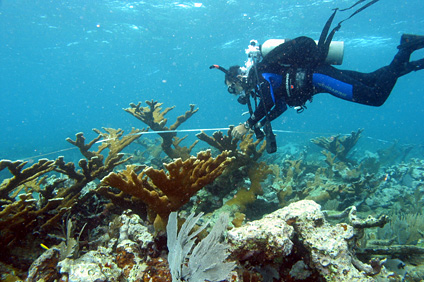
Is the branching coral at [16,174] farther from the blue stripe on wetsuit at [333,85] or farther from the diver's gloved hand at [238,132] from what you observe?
the blue stripe on wetsuit at [333,85]

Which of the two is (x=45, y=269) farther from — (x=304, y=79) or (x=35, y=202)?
(x=304, y=79)

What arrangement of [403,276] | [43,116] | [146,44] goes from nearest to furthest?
[403,276] → [146,44] → [43,116]

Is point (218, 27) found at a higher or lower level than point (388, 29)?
higher

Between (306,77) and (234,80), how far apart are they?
1.54 m

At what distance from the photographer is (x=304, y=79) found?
177 inches

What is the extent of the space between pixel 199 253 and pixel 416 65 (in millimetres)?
5565

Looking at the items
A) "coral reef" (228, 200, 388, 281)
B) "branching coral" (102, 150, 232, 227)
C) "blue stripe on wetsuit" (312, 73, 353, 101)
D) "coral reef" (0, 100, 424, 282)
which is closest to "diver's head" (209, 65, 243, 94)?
"coral reef" (0, 100, 424, 282)

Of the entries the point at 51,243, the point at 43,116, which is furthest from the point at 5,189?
the point at 43,116

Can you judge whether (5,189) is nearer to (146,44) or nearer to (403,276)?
(403,276)

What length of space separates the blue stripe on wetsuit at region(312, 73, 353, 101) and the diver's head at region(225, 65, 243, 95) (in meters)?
1.59

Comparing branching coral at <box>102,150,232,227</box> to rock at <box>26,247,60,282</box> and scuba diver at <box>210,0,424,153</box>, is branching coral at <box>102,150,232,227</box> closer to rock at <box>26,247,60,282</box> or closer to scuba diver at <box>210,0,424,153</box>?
rock at <box>26,247,60,282</box>

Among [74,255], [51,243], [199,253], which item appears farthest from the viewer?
[51,243]

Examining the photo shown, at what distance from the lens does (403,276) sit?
90.7 inches

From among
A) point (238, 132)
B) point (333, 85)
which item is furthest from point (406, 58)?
point (238, 132)
